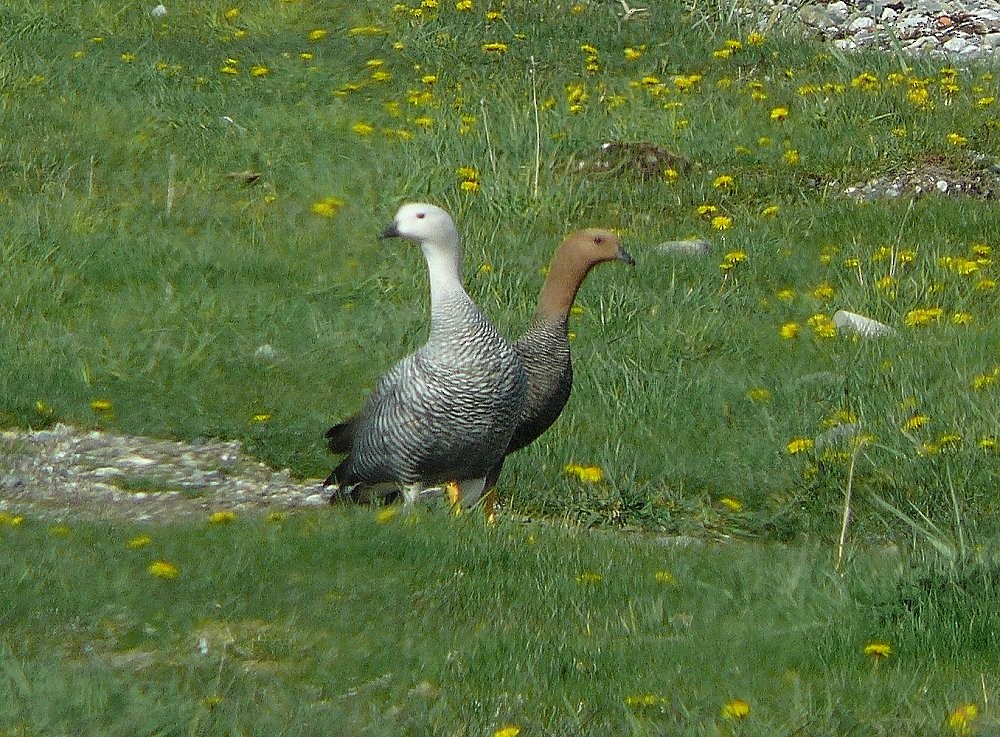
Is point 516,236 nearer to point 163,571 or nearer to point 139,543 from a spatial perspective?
point 139,543

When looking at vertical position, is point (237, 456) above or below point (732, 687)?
below

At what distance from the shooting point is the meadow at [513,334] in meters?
4.48

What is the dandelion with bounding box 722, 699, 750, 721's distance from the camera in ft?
13.2

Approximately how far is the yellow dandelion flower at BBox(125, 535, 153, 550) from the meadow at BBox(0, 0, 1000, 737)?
0.07 metres

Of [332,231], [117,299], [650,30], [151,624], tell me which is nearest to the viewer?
[151,624]

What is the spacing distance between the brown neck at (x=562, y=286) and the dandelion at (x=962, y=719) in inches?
135

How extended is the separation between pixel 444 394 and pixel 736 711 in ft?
8.36

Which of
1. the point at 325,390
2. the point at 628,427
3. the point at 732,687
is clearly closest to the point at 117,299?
the point at 325,390

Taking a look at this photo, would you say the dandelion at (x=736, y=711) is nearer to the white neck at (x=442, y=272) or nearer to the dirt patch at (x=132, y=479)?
the white neck at (x=442, y=272)

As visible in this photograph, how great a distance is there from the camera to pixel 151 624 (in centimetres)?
471

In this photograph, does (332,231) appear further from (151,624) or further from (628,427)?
(151,624)

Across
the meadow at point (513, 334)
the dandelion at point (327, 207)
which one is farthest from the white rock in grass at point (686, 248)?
the dandelion at point (327, 207)

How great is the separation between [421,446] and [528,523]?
0.54m

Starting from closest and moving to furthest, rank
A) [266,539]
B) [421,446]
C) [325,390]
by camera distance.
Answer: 1. [266,539]
2. [421,446]
3. [325,390]
